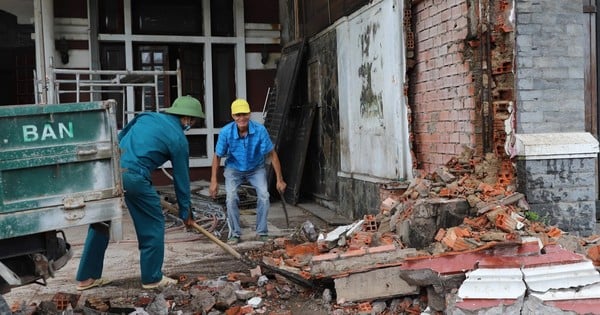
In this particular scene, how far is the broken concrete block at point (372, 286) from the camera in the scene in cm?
450

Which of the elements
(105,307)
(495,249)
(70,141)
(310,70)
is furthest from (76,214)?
(310,70)

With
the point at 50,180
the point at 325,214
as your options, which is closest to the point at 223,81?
the point at 325,214

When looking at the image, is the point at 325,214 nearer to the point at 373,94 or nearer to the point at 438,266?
the point at 373,94

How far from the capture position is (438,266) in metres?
4.28

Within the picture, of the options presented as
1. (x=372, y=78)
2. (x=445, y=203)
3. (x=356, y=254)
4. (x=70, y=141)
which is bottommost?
(x=356, y=254)

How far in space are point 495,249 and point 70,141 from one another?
2.96 metres

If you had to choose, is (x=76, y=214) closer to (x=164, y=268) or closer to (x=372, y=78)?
(x=164, y=268)

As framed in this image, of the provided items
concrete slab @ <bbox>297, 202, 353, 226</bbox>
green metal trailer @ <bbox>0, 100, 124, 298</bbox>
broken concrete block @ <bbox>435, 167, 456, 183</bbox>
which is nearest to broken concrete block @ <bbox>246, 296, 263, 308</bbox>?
green metal trailer @ <bbox>0, 100, 124, 298</bbox>

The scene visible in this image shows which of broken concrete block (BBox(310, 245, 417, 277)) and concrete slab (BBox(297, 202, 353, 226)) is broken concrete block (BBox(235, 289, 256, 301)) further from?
concrete slab (BBox(297, 202, 353, 226))

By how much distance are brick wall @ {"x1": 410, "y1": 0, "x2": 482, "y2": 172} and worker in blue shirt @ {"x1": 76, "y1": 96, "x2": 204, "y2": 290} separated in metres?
2.54

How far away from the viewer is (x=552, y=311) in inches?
155

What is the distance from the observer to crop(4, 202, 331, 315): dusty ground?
4.78m

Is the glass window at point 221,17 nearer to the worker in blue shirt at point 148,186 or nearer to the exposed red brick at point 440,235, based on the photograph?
the worker in blue shirt at point 148,186

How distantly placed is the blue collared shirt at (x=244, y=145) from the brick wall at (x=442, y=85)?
180cm
